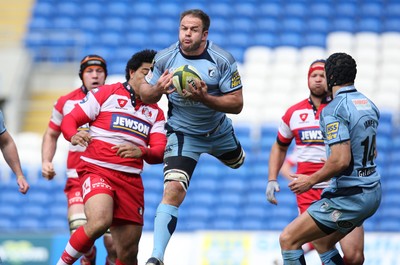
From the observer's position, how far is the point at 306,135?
930 cm

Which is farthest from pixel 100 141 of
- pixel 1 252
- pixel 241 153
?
pixel 1 252

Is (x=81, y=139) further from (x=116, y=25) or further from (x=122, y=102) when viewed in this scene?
(x=116, y=25)

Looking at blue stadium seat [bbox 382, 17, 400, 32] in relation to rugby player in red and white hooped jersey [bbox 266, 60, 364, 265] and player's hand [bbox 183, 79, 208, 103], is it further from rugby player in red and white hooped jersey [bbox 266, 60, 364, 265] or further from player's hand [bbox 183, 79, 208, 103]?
player's hand [bbox 183, 79, 208, 103]

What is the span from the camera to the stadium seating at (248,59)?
1686 centimetres

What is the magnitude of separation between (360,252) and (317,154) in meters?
1.20

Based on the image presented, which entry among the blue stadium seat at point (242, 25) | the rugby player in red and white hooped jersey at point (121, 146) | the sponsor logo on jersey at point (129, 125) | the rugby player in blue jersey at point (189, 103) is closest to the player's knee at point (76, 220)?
the rugby player in red and white hooped jersey at point (121, 146)

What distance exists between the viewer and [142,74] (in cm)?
855

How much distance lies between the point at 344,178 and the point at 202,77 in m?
1.56

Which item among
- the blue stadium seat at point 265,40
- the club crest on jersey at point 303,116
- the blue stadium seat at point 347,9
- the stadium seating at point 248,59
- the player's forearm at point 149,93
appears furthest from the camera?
the blue stadium seat at point 347,9

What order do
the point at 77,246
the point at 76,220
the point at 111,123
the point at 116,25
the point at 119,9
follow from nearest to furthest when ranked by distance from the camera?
the point at 77,246 < the point at 111,123 < the point at 76,220 < the point at 116,25 < the point at 119,9

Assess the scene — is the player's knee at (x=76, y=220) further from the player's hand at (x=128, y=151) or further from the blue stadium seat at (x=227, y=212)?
the blue stadium seat at (x=227, y=212)

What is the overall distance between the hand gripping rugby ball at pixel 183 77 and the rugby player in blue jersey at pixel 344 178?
1.17 m

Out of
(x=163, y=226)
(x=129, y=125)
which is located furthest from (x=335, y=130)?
(x=129, y=125)

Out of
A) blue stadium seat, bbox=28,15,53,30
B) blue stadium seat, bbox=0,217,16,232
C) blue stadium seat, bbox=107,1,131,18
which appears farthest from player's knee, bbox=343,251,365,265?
blue stadium seat, bbox=28,15,53,30
